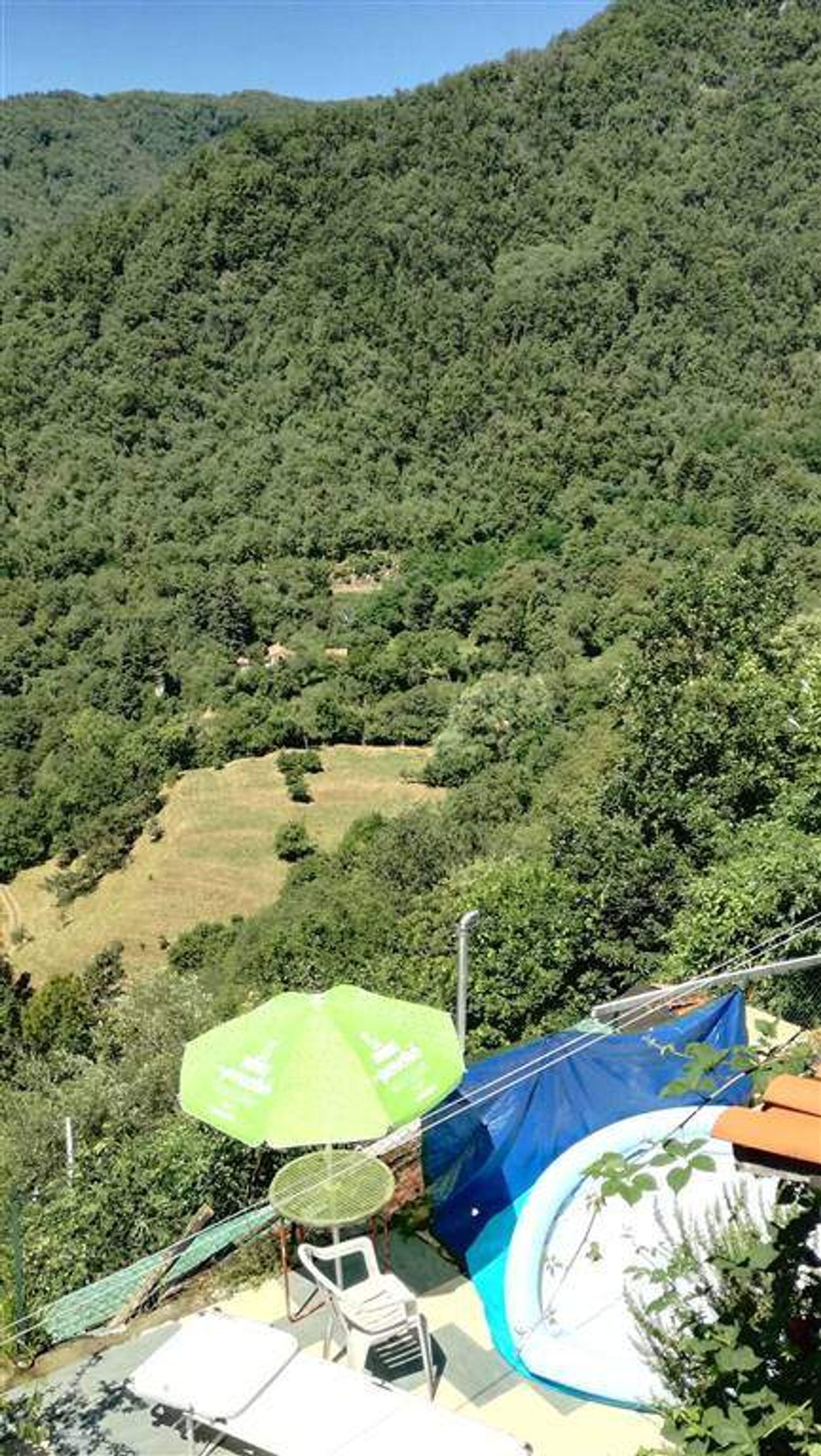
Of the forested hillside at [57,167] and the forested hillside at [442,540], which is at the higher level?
the forested hillside at [57,167]

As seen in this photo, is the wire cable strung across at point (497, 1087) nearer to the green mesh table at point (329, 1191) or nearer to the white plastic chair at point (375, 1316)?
the green mesh table at point (329, 1191)

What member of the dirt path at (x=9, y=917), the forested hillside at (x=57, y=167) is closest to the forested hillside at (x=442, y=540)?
the dirt path at (x=9, y=917)

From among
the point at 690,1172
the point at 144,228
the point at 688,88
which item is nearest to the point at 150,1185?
the point at 690,1172

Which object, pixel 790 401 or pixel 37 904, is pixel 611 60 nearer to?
pixel 790 401

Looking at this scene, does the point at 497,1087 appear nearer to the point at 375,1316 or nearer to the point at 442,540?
the point at 375,1316

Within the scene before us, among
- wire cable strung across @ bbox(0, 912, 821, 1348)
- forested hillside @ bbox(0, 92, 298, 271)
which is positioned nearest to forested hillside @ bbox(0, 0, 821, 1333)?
wire cable strung across @ bbox(0, 912, 821, 1348)
